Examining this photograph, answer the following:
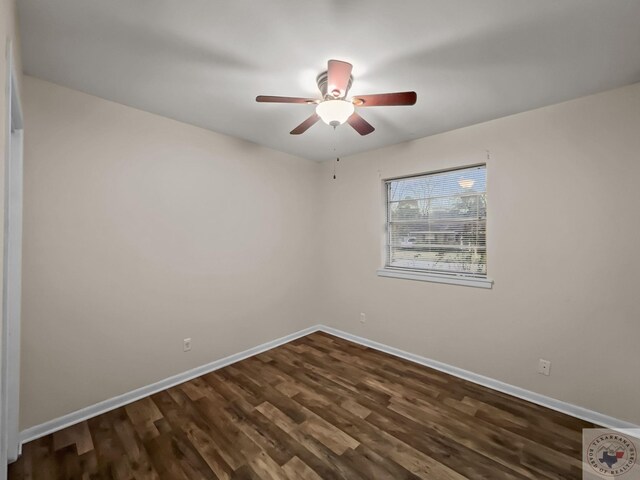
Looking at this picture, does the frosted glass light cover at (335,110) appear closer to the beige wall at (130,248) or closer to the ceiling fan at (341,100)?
the ceiling fan at (341,100)

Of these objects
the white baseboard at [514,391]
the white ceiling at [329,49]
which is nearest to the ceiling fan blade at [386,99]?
the white ceiling at [329,49]

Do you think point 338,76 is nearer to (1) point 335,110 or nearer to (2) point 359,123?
(1) point 335,110

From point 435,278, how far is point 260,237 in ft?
6.66

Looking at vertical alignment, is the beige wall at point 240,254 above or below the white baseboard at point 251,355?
above

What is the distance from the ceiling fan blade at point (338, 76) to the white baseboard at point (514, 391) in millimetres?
2773

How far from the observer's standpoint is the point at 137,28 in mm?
1486

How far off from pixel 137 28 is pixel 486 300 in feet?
10.7

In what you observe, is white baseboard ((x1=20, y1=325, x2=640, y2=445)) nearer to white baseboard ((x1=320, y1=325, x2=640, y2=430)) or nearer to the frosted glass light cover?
white baseboard ((x1=320, y1=325, x2=640, y2=430))

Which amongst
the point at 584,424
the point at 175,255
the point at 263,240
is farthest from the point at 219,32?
the point at 584,424

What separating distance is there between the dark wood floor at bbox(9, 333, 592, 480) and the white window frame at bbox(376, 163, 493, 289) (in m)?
0.96

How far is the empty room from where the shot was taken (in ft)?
5.08

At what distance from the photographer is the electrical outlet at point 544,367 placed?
2.31m

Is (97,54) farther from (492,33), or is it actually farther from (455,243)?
(455,243)

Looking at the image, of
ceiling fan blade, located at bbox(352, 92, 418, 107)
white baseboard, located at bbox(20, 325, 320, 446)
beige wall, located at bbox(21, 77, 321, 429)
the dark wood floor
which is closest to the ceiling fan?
ceiling fan blade, located at bbox(352, 92, 418, 107)
